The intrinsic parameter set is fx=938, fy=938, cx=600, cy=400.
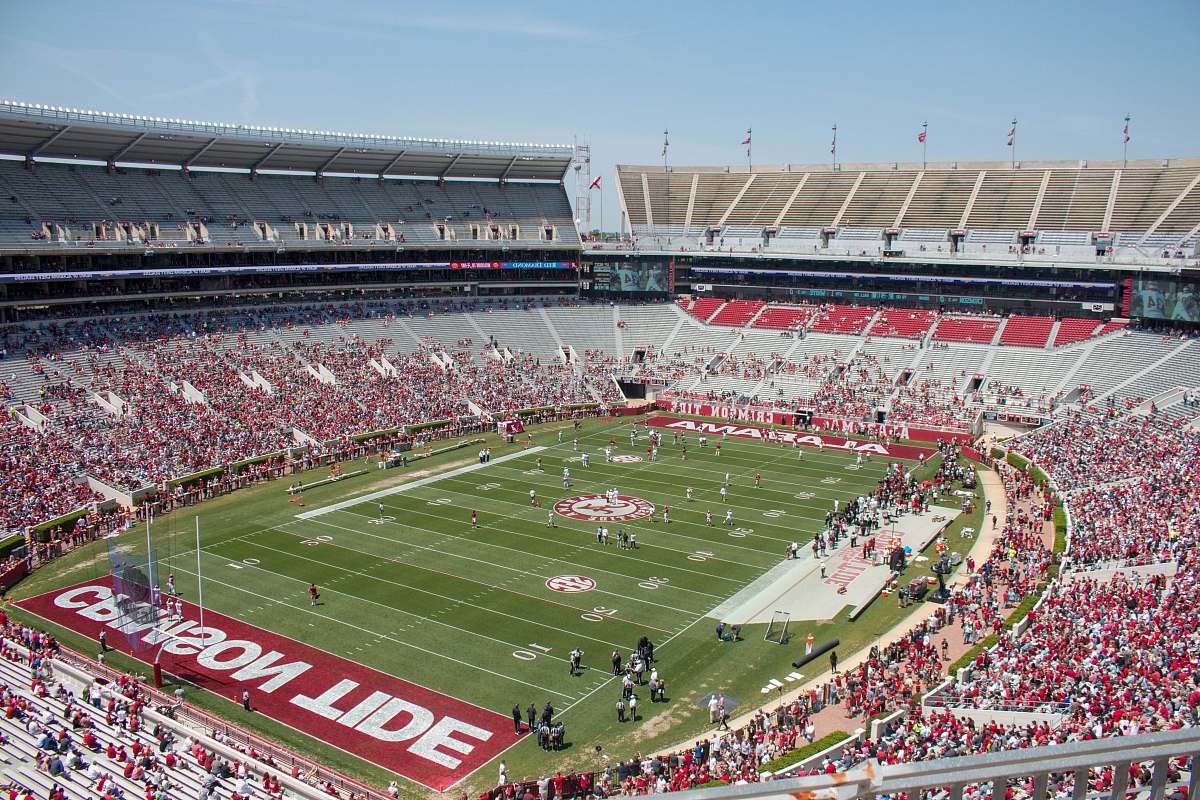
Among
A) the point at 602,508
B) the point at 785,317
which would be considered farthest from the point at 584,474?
the point at 785,317

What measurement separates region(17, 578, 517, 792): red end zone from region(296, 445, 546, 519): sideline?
9884 mm

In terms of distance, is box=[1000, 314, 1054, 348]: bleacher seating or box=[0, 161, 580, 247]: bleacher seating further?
box=[1000, 314, 1054, 348]: bleacher seating

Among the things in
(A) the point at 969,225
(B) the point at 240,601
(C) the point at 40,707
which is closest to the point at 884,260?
(A) the point at 969,225

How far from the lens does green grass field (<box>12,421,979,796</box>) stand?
73.4 feet

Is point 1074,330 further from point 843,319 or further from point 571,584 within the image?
point 571,584

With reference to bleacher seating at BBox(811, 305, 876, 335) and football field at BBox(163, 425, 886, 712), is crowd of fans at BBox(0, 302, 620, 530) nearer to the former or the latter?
football field at BBox(163, 425, 886, 712)

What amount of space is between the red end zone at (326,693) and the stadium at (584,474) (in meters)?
0.12

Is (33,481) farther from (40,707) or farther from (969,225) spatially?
(969,225)

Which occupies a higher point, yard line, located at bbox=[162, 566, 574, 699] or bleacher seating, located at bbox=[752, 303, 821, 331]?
bleacher seating, located at bbox=[752, 303, 821, 331]

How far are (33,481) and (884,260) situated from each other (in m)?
52.2

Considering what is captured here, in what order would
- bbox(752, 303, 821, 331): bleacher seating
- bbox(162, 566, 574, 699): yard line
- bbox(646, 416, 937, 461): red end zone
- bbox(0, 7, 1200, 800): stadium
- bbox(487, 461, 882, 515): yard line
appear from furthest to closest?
bbox(752, 303, 821, 331): bleacher seating → bbox(646, 416, 937, 461): red end zone → bbox(487, 461, 882, 515): yard line → bbox(162, 566, 574, 699): yard line → bbox(0, 7, 1200, 800): stadium

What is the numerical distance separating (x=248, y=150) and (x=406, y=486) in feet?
101

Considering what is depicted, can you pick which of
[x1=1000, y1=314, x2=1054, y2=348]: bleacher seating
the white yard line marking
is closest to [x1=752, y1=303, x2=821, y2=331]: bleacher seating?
[x1=1000, y1=314, x2=1054, y2=348]: bleacher seating

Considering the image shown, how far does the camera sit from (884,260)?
64.9m
